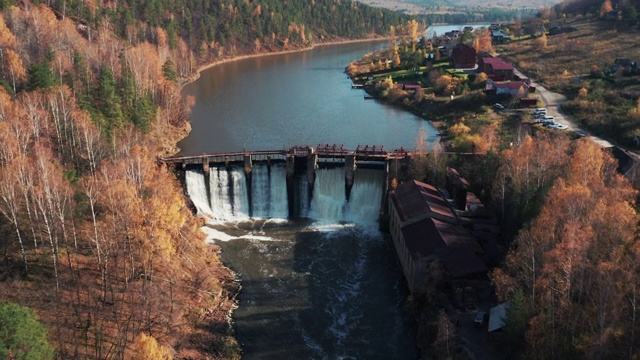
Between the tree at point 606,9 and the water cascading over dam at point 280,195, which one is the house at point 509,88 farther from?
the tree at point 606,9

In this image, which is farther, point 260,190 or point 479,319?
point 260,190

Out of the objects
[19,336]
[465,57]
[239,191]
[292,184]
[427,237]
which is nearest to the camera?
[19,336]

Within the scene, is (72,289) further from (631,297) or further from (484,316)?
(631,297)

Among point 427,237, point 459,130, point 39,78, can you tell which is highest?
point 39,78

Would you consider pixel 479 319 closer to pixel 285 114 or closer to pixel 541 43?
pixel 285 114

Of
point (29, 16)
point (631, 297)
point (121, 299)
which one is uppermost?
point (29, 16)

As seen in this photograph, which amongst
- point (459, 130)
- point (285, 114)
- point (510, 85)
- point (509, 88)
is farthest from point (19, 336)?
point (510, 85)

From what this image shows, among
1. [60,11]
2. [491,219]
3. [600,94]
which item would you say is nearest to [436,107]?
[600,94]

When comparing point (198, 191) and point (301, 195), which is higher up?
point (198, 191)
